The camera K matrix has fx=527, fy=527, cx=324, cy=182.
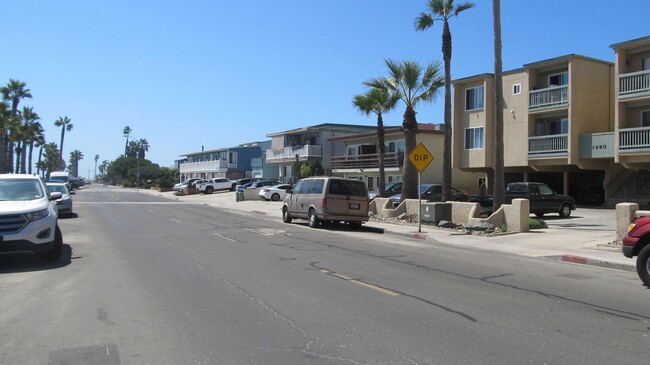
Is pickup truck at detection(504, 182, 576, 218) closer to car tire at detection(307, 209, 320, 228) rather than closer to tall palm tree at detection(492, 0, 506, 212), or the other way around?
tall palm tree at detection(492, 0, 506, 212)

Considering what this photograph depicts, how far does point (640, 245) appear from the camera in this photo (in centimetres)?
923

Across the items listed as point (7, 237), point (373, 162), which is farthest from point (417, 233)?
point (373, 162)

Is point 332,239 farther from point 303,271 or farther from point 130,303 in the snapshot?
point 130,303

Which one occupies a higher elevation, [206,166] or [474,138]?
[474,138]

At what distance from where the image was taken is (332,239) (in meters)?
16.1

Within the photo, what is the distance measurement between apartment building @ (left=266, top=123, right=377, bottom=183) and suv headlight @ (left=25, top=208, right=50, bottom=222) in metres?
40.1

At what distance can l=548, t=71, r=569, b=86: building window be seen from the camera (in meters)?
31.3

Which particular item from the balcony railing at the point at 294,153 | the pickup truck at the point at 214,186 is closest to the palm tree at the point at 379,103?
the balcony railing at the point at 294,153

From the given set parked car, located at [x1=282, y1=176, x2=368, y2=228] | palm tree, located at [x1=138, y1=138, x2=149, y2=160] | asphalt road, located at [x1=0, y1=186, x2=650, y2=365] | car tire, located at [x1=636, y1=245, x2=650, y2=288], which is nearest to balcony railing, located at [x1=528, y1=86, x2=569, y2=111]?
parked car, located at [x1=282, y1=176, x2=368, y2=228]

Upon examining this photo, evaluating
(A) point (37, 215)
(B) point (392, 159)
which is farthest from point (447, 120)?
(B) point (392, 159)

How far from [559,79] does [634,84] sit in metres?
5.16

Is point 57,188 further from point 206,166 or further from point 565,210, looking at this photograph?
point 206,166

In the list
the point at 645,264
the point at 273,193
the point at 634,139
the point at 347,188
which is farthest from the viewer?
the point at 273,193

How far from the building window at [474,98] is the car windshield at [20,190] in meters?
29.7
